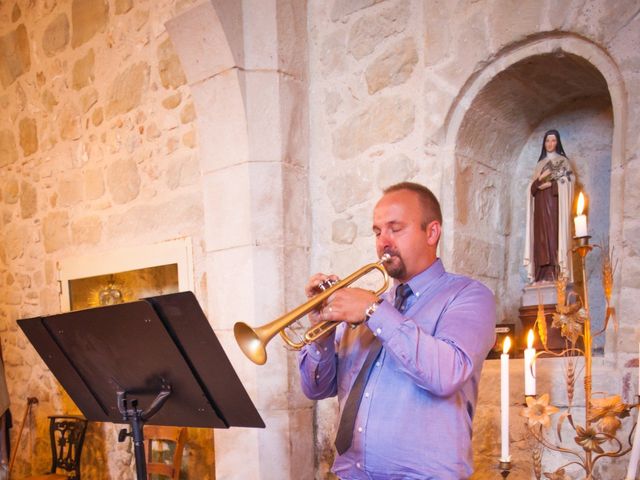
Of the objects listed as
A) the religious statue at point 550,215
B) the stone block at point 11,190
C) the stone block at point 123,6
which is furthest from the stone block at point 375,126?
the stone block at point 11,190

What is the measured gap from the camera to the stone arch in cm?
222

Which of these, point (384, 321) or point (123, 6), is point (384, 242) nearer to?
point (384, 321)

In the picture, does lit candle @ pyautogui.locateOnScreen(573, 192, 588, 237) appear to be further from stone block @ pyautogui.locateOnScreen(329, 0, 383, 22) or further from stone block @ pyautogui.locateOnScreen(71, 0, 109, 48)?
stone block @ pyautogui.locateOnScreen(71, 0, 109, 48)

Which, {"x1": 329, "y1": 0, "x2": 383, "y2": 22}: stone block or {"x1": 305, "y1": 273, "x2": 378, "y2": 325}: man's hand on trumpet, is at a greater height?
{"x1": 329, "y1": 0, "x2": 383, "y2": 22}: stone block

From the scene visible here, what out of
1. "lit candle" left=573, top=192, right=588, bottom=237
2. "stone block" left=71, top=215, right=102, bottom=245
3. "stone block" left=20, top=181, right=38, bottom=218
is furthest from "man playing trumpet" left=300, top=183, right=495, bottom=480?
"stone block" left=20, top=181, right=38, bottom=218

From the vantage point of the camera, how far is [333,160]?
9.61ft

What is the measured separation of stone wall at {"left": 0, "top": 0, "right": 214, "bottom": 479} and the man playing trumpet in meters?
1.74

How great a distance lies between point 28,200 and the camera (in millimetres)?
4629

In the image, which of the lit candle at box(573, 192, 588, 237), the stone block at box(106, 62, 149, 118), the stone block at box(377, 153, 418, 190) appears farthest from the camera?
the stone block at box(106, 62, 149, 118)

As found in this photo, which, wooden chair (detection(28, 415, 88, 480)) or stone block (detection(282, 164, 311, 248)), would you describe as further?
wooden chair (detection(28, 415, 88, 480))

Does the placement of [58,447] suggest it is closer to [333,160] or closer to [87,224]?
[87,224]

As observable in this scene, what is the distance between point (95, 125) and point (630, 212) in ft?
11.2

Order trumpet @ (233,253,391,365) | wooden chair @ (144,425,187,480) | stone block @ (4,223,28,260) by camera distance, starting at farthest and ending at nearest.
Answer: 1. stone block @ (4,223,28,260)
2. wooden chair @ (144,425,187,480)
3. trumpet @ (233,253,391,365)

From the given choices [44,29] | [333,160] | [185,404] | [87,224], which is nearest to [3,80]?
[44,29]
